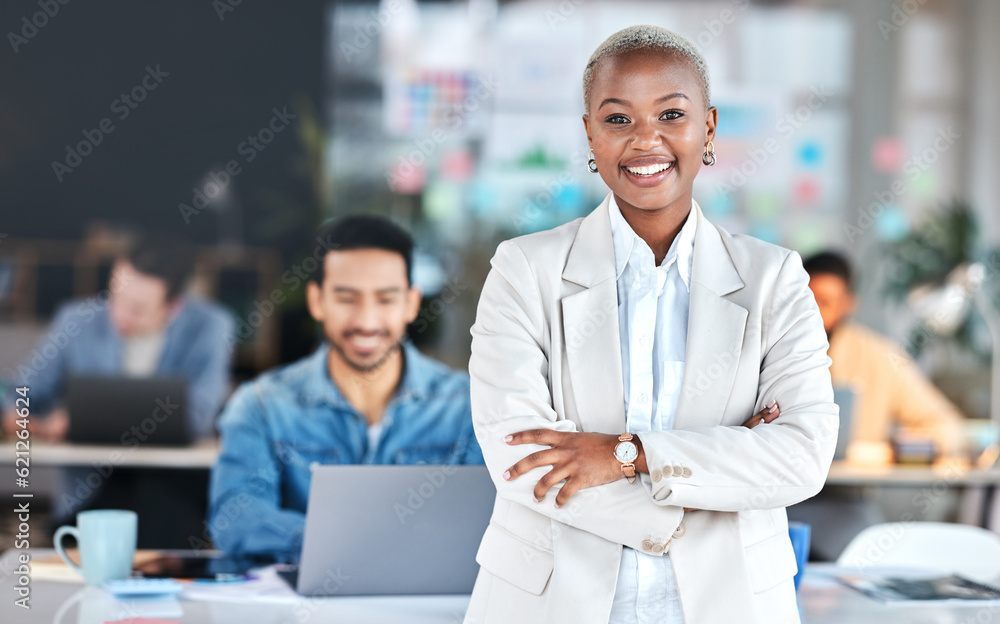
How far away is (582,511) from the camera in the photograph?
1.35 metres

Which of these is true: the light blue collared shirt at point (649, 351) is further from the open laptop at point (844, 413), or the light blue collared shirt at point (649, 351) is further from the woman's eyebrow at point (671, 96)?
the open laptop at point (844, 413)

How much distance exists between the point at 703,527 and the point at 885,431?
3275 millimetres

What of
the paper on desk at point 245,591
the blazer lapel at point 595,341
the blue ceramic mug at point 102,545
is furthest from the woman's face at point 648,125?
the blue ceramic mug at point 102,545

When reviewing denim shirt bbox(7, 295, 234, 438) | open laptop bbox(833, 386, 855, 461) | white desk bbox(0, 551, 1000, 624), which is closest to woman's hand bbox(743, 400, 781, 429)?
white desk bbox(0, 551, 1000, 624)

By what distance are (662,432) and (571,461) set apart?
131 mm

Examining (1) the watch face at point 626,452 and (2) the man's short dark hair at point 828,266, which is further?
(2) the man's short dark hair at point 828,266

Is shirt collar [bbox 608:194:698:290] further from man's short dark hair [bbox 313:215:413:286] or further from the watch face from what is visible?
man's short dark hair [bbox 313:215:413:286]

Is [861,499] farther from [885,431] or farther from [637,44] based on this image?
[637,44]

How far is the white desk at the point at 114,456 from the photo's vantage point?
3.39 m

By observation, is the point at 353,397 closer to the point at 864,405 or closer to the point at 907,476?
the point at 907,476

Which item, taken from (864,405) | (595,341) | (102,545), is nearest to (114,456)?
(102,545)

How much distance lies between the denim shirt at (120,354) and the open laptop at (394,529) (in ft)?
8.22

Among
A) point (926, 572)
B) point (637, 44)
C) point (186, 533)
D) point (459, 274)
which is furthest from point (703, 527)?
point (459, 274)

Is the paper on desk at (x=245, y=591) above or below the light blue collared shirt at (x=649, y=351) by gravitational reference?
below
